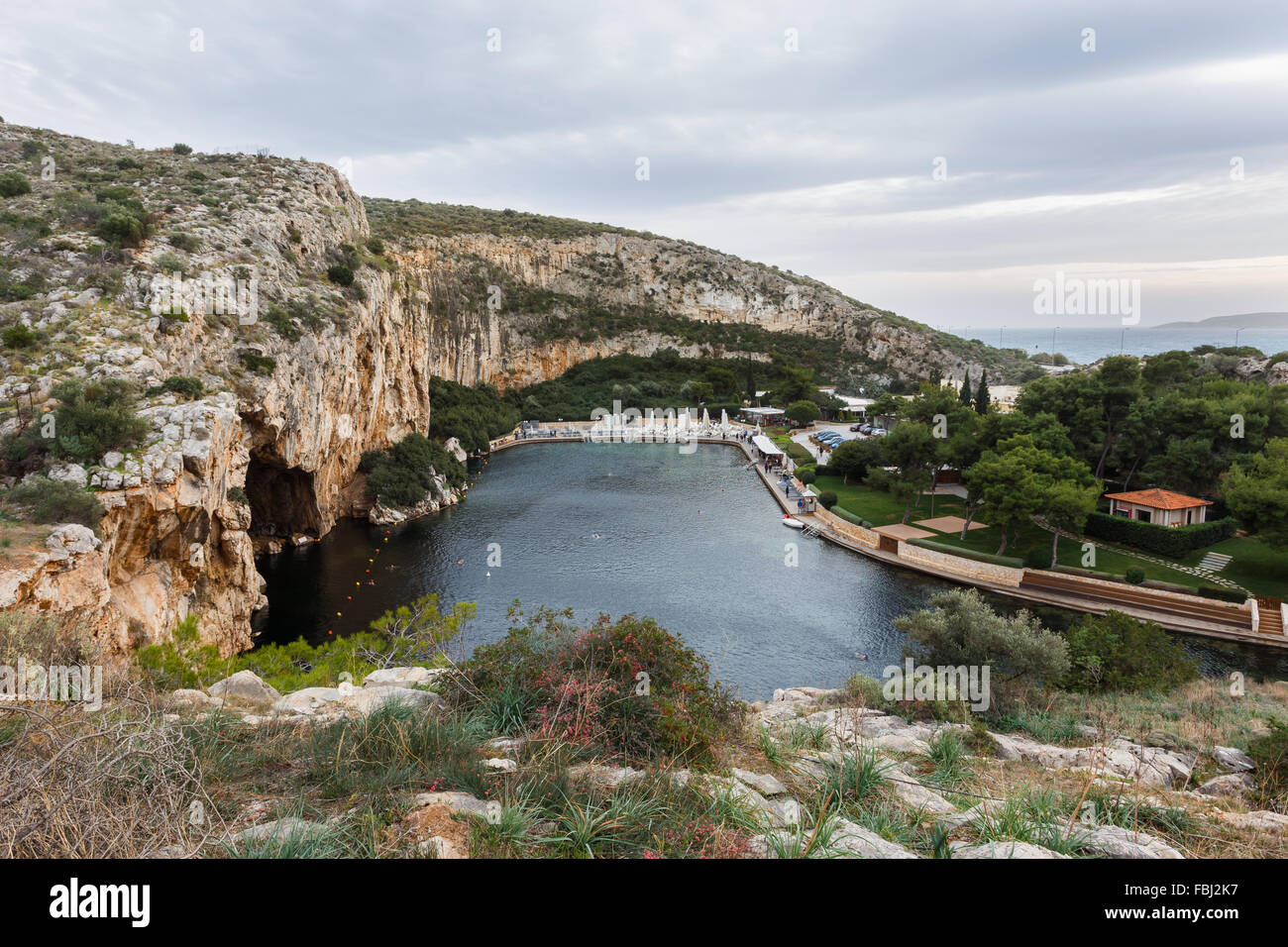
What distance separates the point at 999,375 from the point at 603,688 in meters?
85.4

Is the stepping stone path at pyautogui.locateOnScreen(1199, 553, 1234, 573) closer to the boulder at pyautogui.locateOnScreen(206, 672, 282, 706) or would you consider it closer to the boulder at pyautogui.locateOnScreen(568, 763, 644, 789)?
the boulder at pyautogui.locateOnScreen(568, 763, 644, 789)

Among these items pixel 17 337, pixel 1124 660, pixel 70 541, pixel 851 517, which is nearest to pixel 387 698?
pixel 70 541

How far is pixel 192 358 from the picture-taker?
57.2ft

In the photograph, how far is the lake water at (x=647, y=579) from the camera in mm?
17188

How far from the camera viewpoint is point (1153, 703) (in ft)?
33.2

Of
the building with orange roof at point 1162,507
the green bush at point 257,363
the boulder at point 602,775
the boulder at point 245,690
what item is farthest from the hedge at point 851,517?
the boulder at point 602,775

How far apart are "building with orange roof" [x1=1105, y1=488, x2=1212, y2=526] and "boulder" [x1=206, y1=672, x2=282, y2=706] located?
27391 mm

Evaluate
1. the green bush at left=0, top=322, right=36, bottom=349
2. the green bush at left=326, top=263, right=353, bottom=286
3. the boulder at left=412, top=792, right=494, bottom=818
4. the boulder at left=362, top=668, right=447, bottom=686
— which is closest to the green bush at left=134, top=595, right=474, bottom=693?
the boulder at left=362, top=668, right=447, bottom=686

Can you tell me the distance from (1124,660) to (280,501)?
27.4 metres

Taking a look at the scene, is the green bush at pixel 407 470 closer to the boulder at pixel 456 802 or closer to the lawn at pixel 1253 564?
the boulder at pixel 456 802

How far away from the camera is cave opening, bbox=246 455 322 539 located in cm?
2514

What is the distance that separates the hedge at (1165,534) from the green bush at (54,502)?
29466 mm
